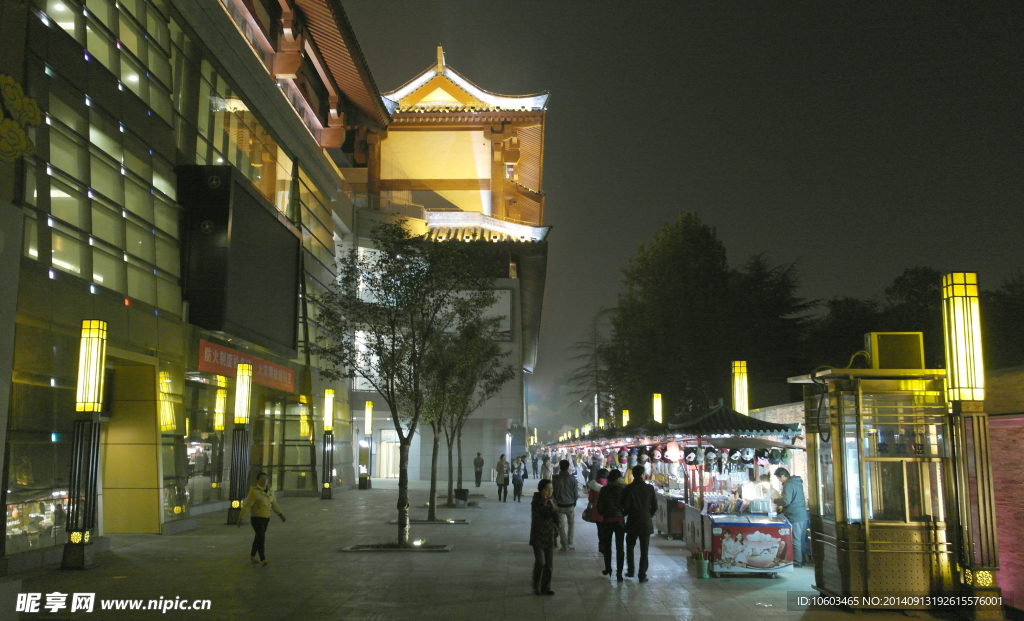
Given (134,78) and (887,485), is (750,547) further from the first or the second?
(134,78)

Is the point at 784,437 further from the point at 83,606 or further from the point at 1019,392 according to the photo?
the point at 83,606

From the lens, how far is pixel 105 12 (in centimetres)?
1605

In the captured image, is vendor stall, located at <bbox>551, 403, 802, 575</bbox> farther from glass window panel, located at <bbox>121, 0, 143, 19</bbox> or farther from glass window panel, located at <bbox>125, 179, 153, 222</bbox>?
glass window panel, located at <bbox>121, 0, 143, 19</bbox>

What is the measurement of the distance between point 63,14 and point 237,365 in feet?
32.3

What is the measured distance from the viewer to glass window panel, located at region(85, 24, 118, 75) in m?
15.4

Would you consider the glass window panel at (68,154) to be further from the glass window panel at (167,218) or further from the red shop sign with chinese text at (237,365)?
the red shop sign with chinese text at (237,365)

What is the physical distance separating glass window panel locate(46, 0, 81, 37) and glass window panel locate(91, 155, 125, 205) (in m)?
2.37

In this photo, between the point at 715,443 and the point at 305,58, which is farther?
Answer: the point at 305,58

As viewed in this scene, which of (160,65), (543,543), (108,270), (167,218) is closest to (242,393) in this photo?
(167,218)

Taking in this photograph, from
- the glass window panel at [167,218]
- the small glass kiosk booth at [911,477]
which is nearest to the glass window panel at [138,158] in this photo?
the glass window panel at [167,218]

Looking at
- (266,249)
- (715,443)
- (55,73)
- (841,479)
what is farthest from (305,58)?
(841,479)

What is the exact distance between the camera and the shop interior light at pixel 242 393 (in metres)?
20.2

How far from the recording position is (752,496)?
43.2ft

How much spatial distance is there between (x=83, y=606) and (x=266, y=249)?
14071 mm
